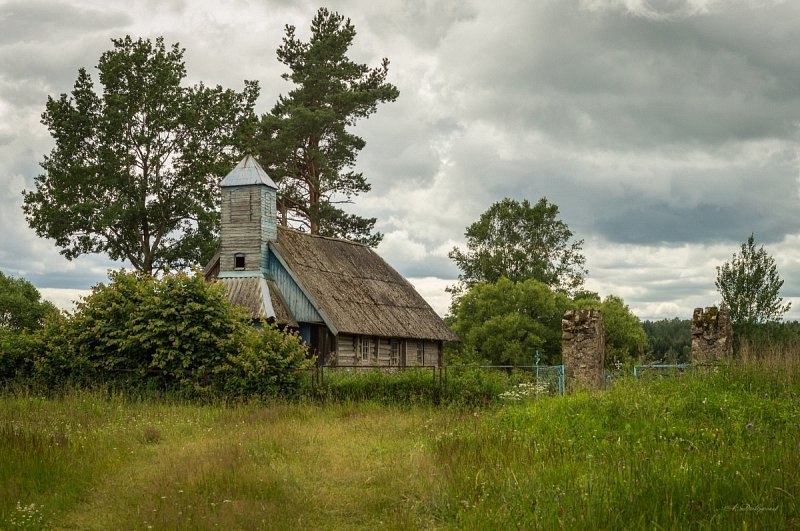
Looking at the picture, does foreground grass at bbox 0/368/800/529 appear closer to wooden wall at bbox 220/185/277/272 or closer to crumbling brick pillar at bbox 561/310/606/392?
crumbling brick pillar at bbox 561/310/606/392

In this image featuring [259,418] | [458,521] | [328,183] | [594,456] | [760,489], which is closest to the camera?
[760,489]

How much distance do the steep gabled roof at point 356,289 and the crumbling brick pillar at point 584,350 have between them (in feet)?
47.1

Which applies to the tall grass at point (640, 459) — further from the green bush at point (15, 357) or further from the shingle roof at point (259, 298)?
the shingle roof at point (259, 298)

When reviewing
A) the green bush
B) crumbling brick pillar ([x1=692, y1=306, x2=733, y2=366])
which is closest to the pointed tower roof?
the green bush

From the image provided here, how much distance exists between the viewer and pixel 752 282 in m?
38.6

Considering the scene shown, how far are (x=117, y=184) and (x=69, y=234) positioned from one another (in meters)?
3.39

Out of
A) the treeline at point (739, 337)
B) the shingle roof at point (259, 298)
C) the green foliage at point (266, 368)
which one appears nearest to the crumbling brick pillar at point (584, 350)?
the treeline at point (739, 337)

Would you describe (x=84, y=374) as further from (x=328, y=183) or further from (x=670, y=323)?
(x=670, y=323)

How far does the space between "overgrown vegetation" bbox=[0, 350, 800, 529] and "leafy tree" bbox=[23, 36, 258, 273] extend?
23.9m

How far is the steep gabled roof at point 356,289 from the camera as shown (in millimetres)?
34812

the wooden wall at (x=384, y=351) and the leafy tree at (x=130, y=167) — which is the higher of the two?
the leafy tree at (x=130, y=167)

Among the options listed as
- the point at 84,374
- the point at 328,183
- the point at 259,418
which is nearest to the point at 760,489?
the point at 259,418

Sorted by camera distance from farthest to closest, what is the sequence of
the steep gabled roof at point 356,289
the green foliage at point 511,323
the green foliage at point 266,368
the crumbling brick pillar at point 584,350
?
the green foliage at point 511,323, the steep gabled roof at point 356,289, the green foliage at point 266,368, the crumbling brick pillar at point 584,350

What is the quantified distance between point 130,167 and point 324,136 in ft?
37.6
